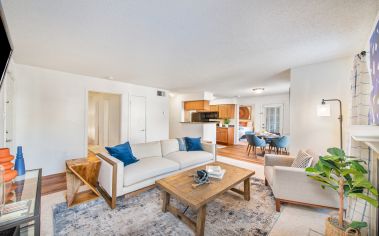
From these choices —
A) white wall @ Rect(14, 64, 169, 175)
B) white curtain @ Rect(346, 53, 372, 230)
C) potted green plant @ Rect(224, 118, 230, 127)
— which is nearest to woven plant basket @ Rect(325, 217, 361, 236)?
white curtain @ Rect(346, 53, 372, 230)

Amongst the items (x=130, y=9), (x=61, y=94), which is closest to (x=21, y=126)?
(x=61, y=94)

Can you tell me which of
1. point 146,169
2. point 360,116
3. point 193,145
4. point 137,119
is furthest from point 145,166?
point 360,116

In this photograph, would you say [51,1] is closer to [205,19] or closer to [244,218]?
[205,19]

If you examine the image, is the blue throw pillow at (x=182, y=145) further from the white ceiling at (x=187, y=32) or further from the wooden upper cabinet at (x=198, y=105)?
the wooden upper cabinet at (x=198, y=105)

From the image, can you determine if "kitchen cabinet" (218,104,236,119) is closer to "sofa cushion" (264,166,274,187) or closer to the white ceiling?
the white ceiling

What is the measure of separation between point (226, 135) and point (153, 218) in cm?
610

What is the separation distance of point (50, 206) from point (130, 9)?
2786 mm

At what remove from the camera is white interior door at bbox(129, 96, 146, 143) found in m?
5.04

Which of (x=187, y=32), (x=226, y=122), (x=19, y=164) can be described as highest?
(x=187, y=32)

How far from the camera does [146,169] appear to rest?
260 cm

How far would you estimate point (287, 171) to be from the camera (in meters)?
2.17

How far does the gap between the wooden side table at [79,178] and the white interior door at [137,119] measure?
8.62ft

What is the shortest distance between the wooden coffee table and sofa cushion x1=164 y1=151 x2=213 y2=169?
0.67 m

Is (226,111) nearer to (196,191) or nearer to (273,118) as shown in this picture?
(273,118)
